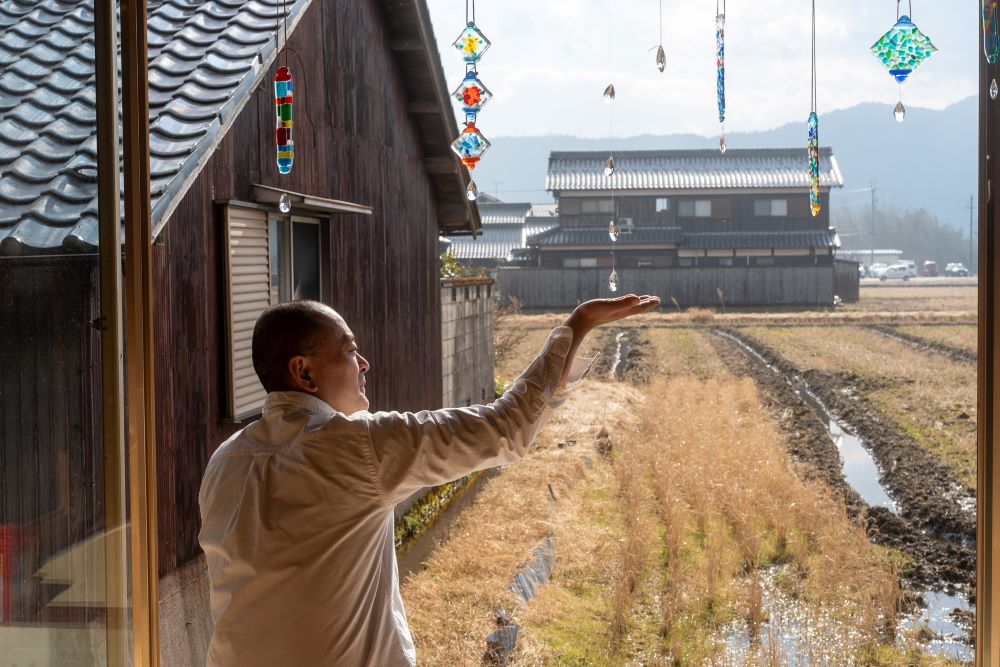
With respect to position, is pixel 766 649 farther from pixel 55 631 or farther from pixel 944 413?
pixel 944 413

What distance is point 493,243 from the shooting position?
2216cm

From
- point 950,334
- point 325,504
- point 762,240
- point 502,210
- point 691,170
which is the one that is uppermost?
point 691,170

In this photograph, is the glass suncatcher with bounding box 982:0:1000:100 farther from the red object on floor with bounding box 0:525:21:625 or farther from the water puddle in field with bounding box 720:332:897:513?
the water puddle in field with bounding box 720:332:897:513

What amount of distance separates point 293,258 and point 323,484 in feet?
10.2

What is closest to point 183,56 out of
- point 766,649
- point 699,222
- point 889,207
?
point 766,649

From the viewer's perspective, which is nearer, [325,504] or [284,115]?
[325,504]

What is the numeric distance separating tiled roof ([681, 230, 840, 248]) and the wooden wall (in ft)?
41.7

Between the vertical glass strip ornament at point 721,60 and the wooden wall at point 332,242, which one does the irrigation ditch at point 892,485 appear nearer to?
the vertical glass strip ornament at point 721,60

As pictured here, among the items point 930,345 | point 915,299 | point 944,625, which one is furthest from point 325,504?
point 915,299

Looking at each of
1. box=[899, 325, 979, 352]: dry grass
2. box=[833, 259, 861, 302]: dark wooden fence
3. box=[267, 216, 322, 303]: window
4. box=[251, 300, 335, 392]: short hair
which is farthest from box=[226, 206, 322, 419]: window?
box=[833, 259, 861, 302]: dark wooden fence

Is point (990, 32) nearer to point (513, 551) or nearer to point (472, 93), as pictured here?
point (472, 93)

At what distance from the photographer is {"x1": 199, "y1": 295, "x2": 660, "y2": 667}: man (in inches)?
43.3

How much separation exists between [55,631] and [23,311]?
508 mm

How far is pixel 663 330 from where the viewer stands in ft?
52.3
